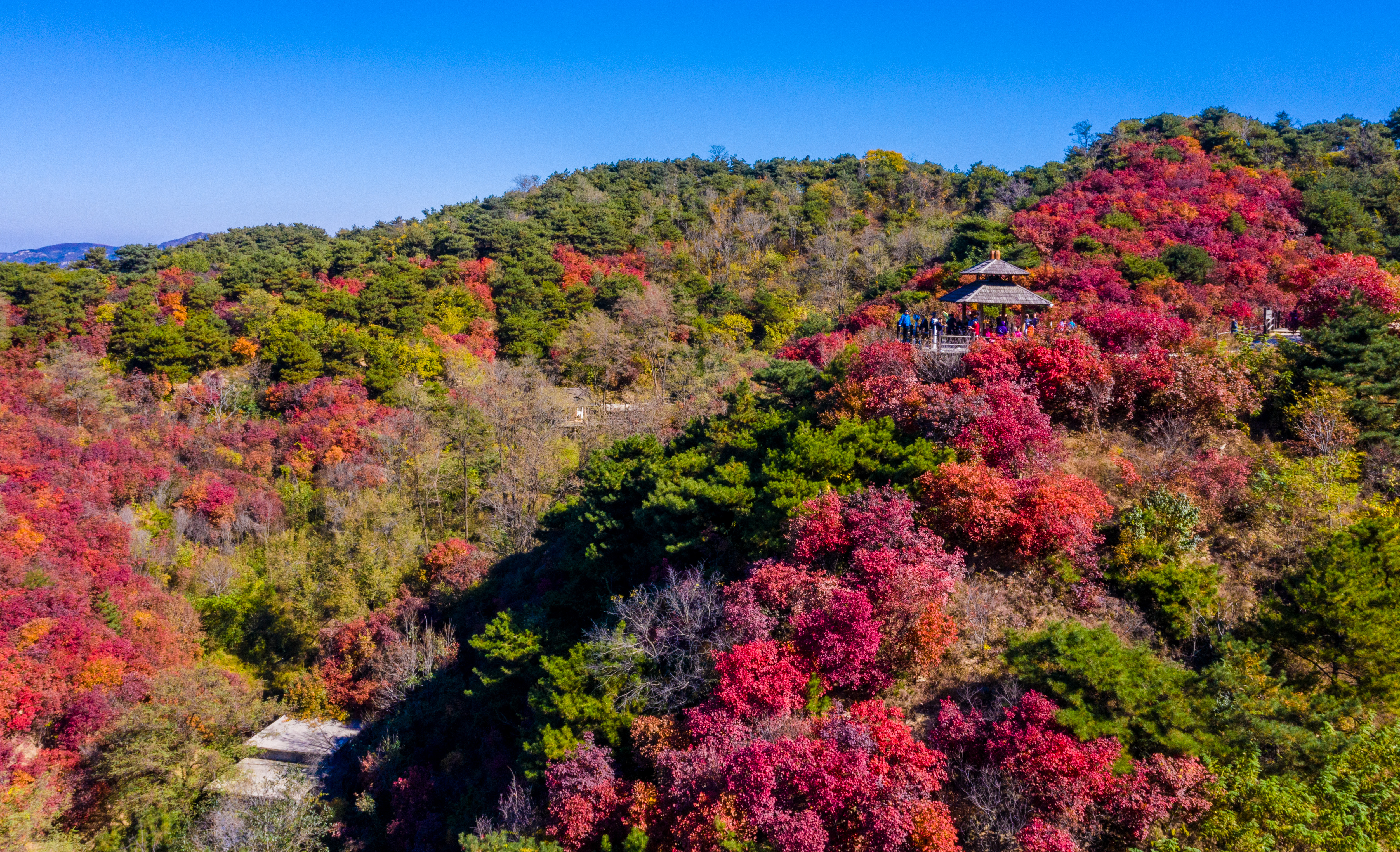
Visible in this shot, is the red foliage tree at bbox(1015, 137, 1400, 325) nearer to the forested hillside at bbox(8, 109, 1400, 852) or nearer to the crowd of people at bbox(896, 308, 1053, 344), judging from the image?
the forested hillside at bbox(8, 109, 1400, 852)

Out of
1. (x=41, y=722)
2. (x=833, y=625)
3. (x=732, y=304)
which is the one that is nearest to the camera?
(x=833, y=625)

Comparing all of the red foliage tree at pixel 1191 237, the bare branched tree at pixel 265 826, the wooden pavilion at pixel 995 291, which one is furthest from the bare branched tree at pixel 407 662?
the red foliage tree at pixel 1191 237

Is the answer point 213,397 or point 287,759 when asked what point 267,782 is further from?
point 213,397

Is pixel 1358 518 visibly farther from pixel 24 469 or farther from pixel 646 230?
pixel 646 230

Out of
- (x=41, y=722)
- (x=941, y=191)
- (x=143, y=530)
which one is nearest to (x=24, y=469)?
(x=143, y=530)

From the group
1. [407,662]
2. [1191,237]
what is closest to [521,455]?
[407,662]
